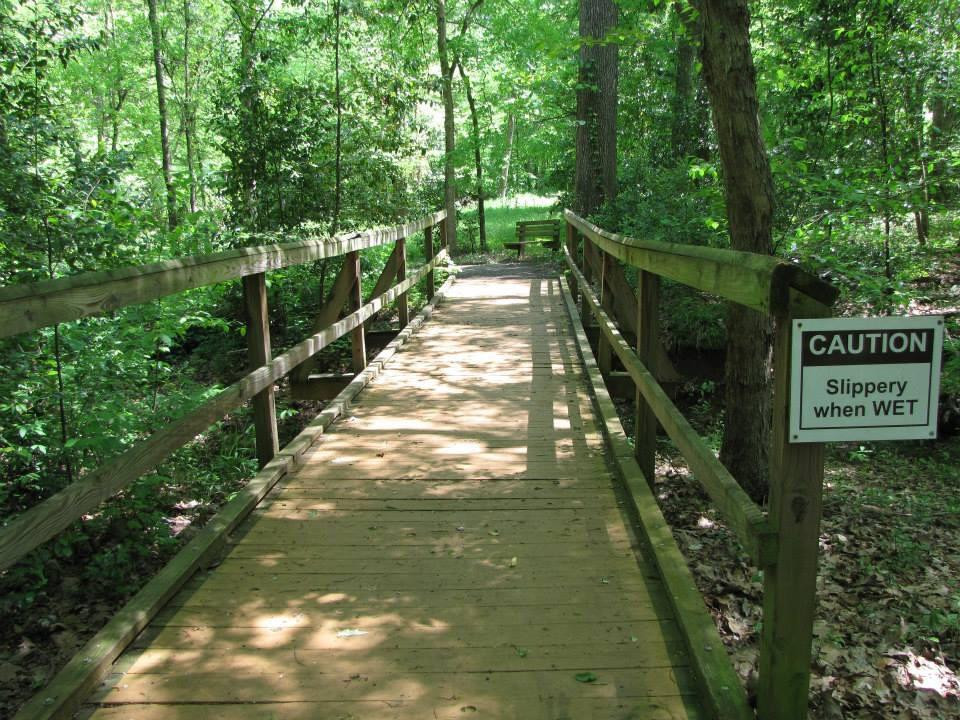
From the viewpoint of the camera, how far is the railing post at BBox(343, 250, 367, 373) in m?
6.76

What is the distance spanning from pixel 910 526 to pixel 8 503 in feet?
21.3

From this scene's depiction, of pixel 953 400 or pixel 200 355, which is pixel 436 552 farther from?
pixel 200 355

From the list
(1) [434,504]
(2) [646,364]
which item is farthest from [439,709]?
(2) [646,364]

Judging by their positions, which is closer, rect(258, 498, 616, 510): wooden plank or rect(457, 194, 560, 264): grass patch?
rect(258, 498, 616, 510): wooden plank

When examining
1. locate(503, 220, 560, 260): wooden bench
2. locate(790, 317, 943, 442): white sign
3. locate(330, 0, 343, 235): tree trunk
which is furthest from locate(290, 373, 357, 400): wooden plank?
locate(503, 220, 560, 260): wooden bench

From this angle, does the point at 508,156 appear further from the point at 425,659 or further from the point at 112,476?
the point at 425,659

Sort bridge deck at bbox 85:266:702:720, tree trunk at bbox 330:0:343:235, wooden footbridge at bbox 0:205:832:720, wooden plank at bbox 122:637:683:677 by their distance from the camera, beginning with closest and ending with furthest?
wooden footbridge at bbox 0:205:832:720, bridge deck at bbox 85:266:702:720, wooden plank at bbox 122:637:683:677, tree trunk at bbox 330:0:343:235

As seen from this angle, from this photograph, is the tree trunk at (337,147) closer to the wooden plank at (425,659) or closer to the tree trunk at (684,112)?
the tree trunk at (684,112)

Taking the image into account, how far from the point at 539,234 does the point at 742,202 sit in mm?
15863

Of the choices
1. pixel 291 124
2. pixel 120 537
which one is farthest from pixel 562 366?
pixel 291 124

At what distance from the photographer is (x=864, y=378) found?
6.32 ft

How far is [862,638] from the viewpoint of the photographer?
3.99 meters

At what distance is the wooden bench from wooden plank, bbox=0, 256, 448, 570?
1640 cm

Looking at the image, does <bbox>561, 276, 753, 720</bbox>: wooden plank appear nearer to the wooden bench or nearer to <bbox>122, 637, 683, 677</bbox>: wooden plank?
<bbox>122, 637, 683, 677</bbox>: wooden plank
